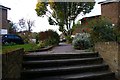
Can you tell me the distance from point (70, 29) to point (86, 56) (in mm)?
19898

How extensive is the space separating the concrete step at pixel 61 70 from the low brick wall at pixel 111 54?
0.34 metres

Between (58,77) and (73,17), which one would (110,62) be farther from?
(73,17)

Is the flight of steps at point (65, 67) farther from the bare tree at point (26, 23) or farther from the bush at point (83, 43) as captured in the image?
the bare tree at point (26, 23)

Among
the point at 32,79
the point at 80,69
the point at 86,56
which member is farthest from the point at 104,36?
the point at 32,79

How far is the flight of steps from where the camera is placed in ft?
20.8

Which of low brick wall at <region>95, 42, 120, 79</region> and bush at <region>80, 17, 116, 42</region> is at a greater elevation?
bush at <region>80, 17, 116, 42</region>

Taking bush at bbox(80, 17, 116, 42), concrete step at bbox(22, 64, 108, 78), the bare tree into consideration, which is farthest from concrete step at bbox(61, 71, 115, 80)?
the bare tree

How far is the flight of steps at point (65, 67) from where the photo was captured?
6332mm

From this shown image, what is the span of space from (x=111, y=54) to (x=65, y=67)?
1.74 metres

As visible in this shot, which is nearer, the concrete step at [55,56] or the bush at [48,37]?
the concrete step at [55,56]

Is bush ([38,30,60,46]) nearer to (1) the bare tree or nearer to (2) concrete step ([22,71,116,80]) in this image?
(2) concrete step ([22,71,116,80])

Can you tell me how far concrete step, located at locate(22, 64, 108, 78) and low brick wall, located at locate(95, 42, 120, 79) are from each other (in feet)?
1.10

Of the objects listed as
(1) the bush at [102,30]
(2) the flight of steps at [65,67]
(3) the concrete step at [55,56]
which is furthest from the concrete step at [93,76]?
(1) the bush at [102,30]

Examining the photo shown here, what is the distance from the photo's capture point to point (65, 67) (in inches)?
272
